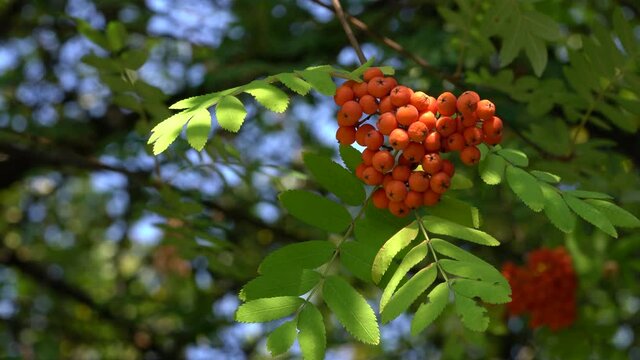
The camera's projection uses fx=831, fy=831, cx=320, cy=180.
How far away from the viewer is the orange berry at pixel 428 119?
60.4 inches

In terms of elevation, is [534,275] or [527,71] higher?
[527,71]

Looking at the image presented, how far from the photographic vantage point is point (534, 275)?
116 inches

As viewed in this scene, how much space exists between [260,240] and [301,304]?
2939 millimetres

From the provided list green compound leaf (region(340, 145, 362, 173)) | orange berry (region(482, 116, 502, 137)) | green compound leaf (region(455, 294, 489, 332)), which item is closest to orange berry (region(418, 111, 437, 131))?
orange berry (region(482, 116, 502, 137))

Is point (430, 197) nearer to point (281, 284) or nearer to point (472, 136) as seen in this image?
point (472, 136)

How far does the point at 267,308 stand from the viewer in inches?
57.5

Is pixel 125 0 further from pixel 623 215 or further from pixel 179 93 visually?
pixel 623 215

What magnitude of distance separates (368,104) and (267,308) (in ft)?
1.37

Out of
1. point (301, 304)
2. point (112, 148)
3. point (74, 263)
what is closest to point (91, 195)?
point (74, 263)

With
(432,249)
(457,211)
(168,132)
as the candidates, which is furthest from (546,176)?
(168,132)

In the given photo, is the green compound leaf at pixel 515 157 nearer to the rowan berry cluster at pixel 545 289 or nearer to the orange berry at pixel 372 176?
the orange berry at pixel 372 176

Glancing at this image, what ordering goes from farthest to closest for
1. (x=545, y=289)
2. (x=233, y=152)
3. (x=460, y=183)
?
(x=545, y=289), (x=233, y=152), (x=460, y=183)

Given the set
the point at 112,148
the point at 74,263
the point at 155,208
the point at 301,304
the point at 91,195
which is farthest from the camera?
the point at 91,195

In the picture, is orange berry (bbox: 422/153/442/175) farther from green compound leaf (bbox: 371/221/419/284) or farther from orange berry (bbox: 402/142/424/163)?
green compound leaf (bbox: 371/221/419/284)
